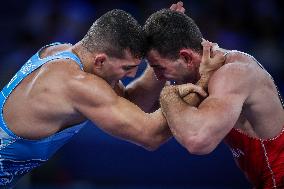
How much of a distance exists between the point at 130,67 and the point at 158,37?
1.09ft

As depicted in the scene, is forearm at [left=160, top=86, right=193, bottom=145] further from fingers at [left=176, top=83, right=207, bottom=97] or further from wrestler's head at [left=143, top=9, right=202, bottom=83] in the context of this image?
wrestler's head at [left=143, top=9, right=202, bottom=83]

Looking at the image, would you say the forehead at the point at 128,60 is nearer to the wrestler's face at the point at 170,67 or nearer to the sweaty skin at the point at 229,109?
the wrestler's face at the point at 170,67

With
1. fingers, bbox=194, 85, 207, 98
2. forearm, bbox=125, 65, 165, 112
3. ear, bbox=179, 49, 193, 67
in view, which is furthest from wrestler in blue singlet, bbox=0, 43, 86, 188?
forearm, bbox=125, 65, 165, 112

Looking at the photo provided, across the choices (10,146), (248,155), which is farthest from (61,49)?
(248,155)

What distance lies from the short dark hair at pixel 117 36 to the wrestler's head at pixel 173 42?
0.33 ft

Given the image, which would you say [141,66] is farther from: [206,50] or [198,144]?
[198,144]

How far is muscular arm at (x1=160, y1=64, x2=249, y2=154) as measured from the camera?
15.1 feet

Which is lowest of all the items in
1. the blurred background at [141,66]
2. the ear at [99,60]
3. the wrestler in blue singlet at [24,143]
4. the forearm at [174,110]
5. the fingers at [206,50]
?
the blurred background at [141,66]

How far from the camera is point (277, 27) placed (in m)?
10.4

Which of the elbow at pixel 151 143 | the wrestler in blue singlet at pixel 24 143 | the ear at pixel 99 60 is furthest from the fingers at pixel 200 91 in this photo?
the wrestler in blue singlet at pixel 24 143

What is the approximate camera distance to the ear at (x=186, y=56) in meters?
5.13

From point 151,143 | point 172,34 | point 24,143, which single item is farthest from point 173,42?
point 24,143

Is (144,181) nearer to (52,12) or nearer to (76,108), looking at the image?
(52,12)

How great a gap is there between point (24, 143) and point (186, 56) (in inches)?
56.6
